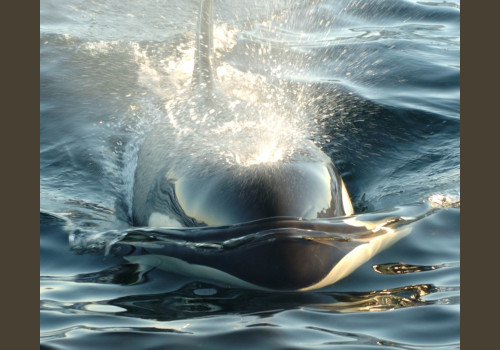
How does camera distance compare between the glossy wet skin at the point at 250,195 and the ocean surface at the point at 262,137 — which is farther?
the glossy wet skin at the point at 250,195

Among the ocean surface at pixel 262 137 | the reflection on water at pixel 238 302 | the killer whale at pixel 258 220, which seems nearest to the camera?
the ocean surface at pixel 262 137

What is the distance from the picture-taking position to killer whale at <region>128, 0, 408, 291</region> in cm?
436

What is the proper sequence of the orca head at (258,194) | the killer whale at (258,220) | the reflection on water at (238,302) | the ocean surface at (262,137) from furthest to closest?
the orca head at (258,194)
the killer whale at (258,220)
the reflection on water at (238,302)
the ocean surface at (262,137)

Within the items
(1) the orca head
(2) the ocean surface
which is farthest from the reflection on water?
(1) the orca head

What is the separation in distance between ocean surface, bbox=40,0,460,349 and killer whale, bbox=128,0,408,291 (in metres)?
0.10

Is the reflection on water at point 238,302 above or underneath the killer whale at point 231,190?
underneath

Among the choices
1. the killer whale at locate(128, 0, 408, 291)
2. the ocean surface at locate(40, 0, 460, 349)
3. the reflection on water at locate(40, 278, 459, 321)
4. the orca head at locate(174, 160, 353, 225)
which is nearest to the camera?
the ocean surface at locate(40, 0, 460, 349)

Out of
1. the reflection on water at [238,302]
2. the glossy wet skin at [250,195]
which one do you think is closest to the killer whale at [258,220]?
the glossy wet skin at [250,195]

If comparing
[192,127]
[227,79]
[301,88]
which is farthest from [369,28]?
[192,127]

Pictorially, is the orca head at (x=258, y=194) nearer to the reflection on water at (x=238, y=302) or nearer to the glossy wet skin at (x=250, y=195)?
the glossy wet skin at (x=250, y=195)

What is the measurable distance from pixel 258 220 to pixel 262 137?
4.23ft

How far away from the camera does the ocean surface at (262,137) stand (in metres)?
3.92

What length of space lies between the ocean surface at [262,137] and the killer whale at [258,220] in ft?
0.31

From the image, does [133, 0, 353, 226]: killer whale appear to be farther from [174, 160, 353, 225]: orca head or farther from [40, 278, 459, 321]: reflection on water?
[40, 278, 459, 321]: reflection on water
